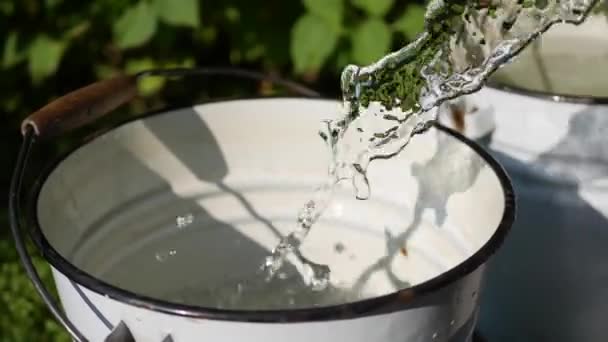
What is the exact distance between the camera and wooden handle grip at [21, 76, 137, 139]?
2.32 feet

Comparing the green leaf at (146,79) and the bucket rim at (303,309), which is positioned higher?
the bucket rim at (303,309)

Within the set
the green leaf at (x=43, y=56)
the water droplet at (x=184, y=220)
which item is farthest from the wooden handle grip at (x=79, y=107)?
the green leaf at (x=43, y=56)

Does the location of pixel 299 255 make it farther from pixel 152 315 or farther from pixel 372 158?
pixel 152 315

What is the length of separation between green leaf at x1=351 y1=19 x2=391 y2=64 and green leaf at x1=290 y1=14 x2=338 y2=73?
0.04 meters

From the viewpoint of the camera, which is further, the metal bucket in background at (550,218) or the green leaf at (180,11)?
the green leaf at (180,11)

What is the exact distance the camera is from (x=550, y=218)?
0.85 m

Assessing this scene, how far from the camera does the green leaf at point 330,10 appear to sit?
4.29 ft

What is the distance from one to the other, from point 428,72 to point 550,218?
209 millimetres

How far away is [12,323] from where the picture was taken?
1.10 meters

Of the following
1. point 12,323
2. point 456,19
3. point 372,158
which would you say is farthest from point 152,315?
point 12,323

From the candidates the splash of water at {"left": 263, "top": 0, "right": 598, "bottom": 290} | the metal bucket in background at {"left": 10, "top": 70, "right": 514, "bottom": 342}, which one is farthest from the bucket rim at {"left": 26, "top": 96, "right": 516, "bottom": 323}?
the splash of water at {"left": 263, "top": 0, "right": 598, "bottom": 290}

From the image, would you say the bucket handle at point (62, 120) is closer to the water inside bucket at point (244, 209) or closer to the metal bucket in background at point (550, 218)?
the water inside bucket at point (244, 209)

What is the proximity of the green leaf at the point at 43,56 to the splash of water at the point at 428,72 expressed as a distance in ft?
2.61

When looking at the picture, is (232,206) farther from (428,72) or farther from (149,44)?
(149,44)
